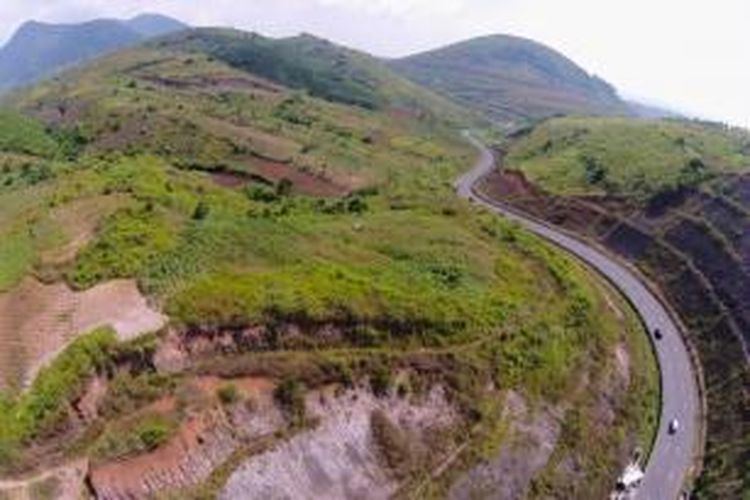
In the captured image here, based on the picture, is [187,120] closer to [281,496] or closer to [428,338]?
[428,338]

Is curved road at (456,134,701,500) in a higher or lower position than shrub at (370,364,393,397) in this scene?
lower

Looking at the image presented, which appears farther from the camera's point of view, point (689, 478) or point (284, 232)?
point (284, 232)

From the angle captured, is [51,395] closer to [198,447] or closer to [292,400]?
[198,447]

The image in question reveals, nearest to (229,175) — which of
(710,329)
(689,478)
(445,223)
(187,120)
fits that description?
(187,120)

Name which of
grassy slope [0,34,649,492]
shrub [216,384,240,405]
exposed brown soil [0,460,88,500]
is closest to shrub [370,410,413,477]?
grassy slope [0,34,649,492]

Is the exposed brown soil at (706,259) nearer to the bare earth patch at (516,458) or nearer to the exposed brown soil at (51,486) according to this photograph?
the bare earth patch at (516,458)

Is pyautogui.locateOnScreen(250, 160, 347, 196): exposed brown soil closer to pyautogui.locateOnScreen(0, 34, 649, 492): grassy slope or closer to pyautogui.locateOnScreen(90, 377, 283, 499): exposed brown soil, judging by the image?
pyautogui.locateOnScreen(0, 34, 649, 492): grassy slope
